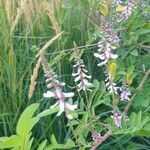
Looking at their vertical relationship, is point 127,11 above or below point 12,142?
above

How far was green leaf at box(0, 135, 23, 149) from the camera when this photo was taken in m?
1.37

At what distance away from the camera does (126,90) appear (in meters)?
1.66

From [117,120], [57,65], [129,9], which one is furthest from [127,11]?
[117,120]

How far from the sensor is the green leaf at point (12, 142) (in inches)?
54.0

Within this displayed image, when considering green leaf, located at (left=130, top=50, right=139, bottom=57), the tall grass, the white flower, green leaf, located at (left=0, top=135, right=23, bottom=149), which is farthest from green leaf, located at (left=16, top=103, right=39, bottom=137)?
green leaf, located at (left=130, top=50, right=139, bottom=57)

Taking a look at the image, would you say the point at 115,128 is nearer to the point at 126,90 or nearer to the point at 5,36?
the point at 126,90

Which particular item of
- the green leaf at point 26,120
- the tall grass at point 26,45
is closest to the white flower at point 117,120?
the green leaf at point 26,120

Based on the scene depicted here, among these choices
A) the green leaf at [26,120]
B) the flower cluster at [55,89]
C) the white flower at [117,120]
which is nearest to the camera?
the flower cluster at [55,89]

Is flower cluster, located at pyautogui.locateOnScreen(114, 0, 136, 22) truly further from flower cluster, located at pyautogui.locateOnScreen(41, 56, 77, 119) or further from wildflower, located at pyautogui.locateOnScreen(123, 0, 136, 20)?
flower cluster, located at pyautogui.locateOnScreen(41, 56, 77, 119)

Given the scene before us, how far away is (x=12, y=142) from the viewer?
1392mm

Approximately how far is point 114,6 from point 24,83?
0.57 metres

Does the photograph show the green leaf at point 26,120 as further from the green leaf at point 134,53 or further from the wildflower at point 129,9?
the wildflower at point 129,9

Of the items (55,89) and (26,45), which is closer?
(55,89)

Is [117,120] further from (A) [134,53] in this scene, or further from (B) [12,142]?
(A) [134,53]
